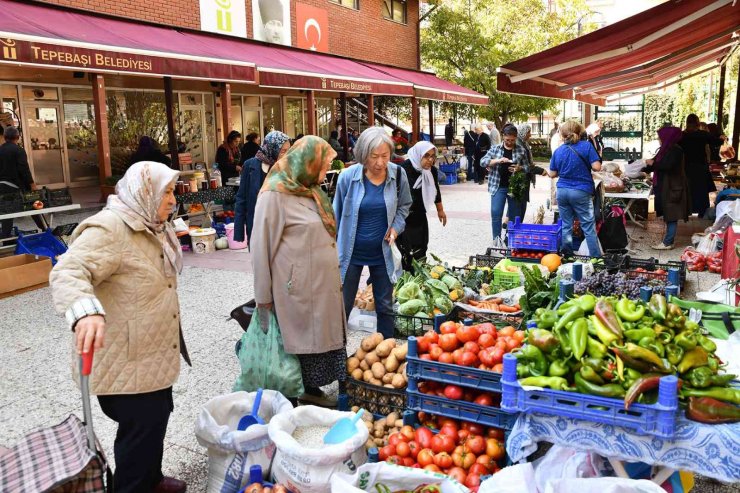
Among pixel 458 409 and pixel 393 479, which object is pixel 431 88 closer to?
pixel 458 409

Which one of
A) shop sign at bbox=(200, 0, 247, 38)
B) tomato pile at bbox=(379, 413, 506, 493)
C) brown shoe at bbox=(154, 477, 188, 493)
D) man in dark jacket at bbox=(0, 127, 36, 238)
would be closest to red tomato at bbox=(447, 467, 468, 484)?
tomato pile at bbox=(379, 413, 506, 493)

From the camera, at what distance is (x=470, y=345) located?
144 inches

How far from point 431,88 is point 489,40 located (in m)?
8.99

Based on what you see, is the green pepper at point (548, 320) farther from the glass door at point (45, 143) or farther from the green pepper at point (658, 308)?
the glass door at point (45, 143)

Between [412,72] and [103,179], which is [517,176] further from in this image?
[412,72]

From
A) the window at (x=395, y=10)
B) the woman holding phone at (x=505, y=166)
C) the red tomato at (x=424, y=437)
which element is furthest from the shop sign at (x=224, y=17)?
the red tomato at (x=424, y=437)

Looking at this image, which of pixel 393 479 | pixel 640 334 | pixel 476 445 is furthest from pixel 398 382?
pixel 640 334

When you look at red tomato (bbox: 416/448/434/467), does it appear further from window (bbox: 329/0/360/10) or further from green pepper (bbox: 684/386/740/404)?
window (bbox: 329/0/360/10)

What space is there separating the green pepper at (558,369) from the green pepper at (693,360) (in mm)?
486

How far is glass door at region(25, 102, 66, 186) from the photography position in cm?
1515

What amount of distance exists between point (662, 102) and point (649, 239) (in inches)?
1014

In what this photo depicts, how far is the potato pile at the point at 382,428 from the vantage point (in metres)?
3.77

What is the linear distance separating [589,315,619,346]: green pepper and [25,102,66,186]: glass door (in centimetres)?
1521

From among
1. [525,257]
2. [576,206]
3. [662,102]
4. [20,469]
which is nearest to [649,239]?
[576,206]
